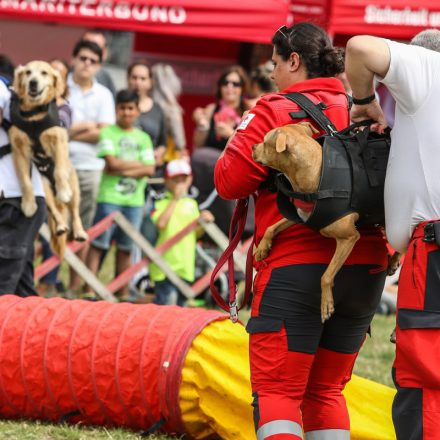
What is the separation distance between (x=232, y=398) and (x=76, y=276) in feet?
15.8

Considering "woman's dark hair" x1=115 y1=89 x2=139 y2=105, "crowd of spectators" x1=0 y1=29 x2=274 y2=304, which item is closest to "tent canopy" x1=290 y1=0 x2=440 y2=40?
"crowd of spectators" x1=0 y1=29 x2=274 y2=304

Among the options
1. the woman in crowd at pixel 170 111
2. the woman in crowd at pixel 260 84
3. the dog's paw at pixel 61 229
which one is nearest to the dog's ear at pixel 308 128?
the dog's paw at pixel 61 229

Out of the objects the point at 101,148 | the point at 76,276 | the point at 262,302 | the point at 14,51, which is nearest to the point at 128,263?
the point at 76,276

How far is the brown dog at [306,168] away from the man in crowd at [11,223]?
2.96m

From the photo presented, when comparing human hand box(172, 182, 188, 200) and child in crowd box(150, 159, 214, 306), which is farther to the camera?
child in crowd box(150, 159, 214, 306)

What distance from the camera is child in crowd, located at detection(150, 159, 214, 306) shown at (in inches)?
364

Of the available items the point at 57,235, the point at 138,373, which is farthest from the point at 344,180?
the point at 57,235

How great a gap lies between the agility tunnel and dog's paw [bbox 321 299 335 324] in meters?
1.24

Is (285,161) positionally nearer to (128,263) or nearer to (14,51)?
(128,263)

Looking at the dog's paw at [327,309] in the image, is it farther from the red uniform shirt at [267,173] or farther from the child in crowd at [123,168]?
the child in crowd at [123,168]

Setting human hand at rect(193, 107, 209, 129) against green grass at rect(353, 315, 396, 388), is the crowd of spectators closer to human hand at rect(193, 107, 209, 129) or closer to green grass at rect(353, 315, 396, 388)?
human hand at rect(193, 107, 209, 129)

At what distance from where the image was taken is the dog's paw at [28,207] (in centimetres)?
639

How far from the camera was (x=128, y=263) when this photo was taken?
9680 mm

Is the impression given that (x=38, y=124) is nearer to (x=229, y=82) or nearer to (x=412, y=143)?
(x=412, y=143)
